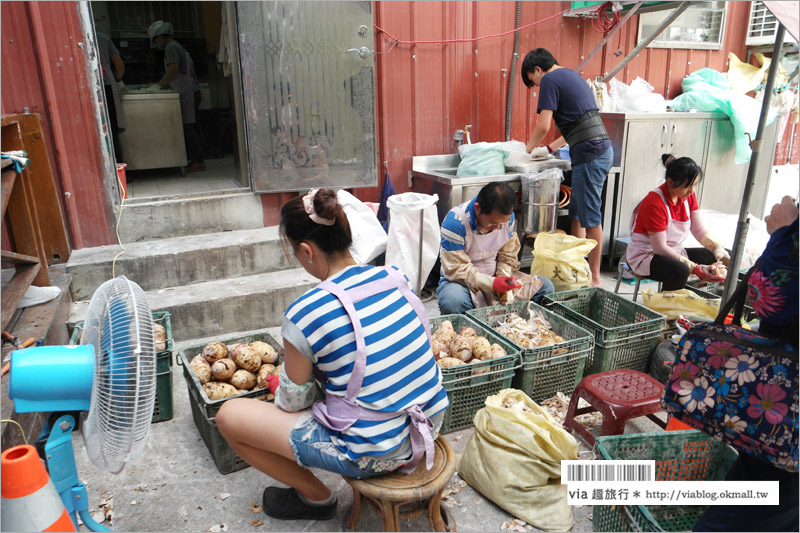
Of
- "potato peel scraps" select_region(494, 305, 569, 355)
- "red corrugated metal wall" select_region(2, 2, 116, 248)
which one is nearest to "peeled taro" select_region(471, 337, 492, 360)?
"potato peel scraps" select_region(494, 305, 569, 355)

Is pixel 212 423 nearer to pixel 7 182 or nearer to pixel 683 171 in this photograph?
pixel 7 182

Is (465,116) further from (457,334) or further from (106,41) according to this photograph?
(106,41)

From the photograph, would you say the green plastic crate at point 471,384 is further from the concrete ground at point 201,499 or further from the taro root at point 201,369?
the taro root at point 201,369

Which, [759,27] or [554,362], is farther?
[759,27]

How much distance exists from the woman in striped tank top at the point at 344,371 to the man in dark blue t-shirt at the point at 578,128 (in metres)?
3.55

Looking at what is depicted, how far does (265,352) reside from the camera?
3125 millimetres

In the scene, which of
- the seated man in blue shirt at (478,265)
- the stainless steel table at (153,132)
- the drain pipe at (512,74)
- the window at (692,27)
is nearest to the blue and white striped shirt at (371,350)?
the seated man in blue shirt at (478,265)

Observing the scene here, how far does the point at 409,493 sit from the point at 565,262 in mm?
2621

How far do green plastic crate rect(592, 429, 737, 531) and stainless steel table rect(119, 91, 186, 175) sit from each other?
6040 mm

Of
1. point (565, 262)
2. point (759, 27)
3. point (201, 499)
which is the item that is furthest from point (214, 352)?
point (759, 27)

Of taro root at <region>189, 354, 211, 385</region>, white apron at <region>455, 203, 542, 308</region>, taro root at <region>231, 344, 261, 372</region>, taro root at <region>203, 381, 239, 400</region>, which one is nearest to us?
taro root at <region>203, 381, 239, 400</region>

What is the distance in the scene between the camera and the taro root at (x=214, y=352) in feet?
10.1

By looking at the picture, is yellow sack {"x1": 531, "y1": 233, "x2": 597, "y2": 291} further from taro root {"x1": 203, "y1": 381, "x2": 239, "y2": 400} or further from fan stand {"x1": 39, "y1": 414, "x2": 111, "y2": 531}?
fan stand {"x1": 39, "y1": 414, "x2": 111, "y2": 531}

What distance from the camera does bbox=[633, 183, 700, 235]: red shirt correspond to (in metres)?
4.18
